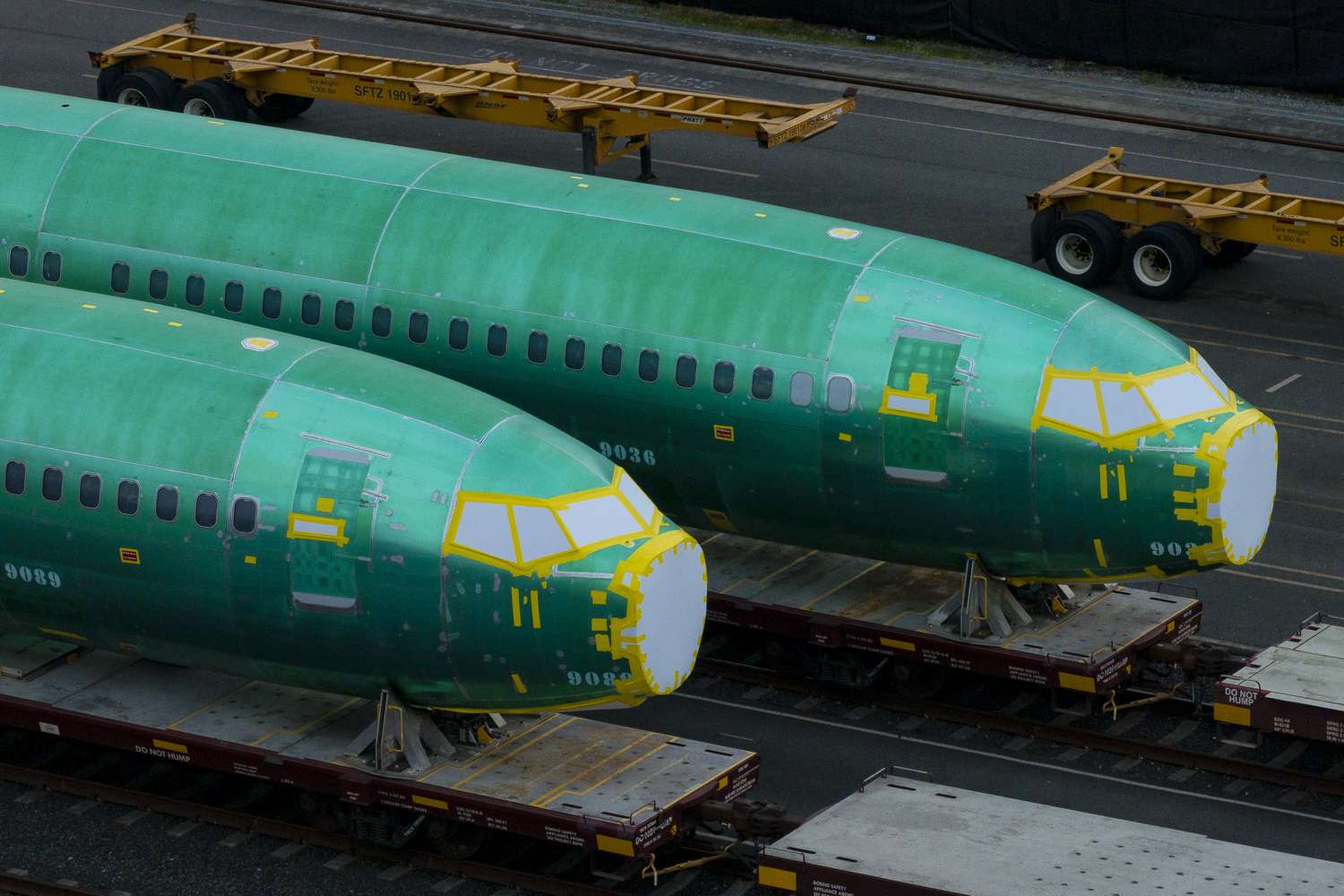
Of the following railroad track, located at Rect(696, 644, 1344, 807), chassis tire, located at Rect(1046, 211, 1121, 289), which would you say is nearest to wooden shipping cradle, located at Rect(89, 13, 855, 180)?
chassis tire, located at Rect(1046, 211, 1121, 289)

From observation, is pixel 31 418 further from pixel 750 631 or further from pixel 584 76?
pixel 584 76

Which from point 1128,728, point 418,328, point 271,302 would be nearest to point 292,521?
point 418,328

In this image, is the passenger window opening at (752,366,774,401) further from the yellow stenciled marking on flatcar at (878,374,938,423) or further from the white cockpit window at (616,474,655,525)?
the white cockpit window at (616,474,655,525)

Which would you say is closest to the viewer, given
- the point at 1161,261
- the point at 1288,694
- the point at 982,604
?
the point at 1288,694

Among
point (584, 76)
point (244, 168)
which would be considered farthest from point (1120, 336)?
point (584, 76)

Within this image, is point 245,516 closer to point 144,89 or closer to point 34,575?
point 34,575
